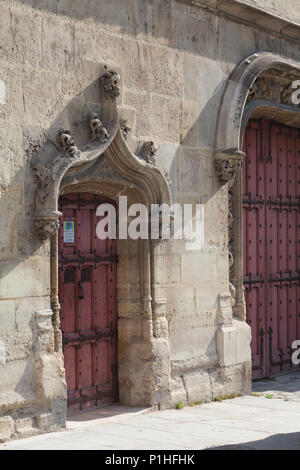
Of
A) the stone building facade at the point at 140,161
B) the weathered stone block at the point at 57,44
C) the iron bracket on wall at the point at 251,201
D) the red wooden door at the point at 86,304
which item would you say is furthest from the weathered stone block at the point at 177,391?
the weathered stone block at the point at 57,44

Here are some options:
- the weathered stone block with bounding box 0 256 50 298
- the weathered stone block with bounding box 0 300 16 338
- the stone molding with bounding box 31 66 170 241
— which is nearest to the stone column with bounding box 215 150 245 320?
the stone molding with bounding box 31 66 170 241

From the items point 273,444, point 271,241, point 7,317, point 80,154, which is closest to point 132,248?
point 80,154

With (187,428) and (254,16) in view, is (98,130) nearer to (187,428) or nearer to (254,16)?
(187,428)

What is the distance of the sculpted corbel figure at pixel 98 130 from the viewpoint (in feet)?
20.5

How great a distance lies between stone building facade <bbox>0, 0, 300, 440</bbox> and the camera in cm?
577

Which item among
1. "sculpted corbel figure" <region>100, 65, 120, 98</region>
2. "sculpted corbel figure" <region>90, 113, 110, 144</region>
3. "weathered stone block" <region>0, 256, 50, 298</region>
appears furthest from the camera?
"sculpted corbel figure" <region>100, 65, 120, 98</region>

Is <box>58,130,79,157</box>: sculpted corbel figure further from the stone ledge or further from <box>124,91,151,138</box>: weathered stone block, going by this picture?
the stone ledge

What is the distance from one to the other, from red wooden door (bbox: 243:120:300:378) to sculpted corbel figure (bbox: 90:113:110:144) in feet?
8.82

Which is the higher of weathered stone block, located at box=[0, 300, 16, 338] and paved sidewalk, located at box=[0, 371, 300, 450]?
weathered stone block, located at box=[0, 300, 16, 338]

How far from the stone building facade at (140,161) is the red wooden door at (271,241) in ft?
1.67
